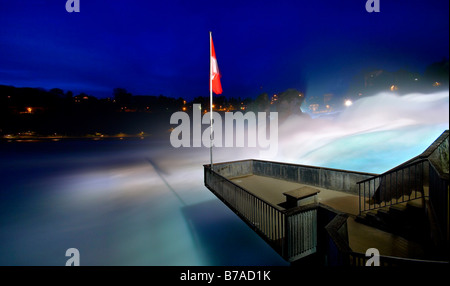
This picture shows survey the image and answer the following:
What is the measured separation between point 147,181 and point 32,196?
402 inches

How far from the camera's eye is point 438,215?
4527 mm

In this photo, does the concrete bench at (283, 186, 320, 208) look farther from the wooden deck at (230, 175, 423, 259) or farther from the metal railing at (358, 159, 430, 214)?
the metal railing at (358, 159, 430, 214)

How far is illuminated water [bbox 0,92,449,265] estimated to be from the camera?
9.45m

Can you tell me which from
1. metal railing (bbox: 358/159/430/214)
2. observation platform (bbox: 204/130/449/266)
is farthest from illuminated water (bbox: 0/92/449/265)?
metal railing (bbox: 358/159/430/214)

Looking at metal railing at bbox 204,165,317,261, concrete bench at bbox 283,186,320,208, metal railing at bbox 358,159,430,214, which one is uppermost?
metal railing at bbox 358,159,430,214

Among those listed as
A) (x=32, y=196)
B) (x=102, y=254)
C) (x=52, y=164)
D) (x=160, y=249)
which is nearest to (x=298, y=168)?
(x=160, y=249)

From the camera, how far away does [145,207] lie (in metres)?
14.7

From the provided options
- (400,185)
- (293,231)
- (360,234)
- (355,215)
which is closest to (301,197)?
(293,231)

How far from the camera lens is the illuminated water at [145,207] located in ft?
31.0

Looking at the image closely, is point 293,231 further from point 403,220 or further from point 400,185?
point 400,185

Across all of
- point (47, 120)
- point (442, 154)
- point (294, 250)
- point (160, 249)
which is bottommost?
point (160, 249)

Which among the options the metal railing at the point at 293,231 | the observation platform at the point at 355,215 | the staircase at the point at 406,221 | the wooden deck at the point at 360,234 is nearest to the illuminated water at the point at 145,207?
the metal railing at the point at 293,231

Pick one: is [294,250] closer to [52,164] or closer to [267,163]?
[267,163]
